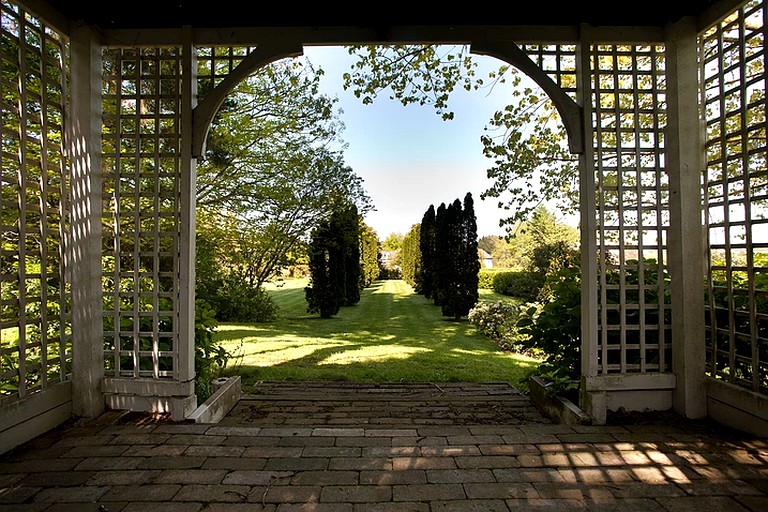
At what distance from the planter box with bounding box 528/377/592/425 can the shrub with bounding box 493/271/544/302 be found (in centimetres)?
854

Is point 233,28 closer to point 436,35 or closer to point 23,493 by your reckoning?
point 436,35

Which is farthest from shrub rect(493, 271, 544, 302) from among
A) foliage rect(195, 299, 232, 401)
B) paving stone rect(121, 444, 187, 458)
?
paving stone rect(121, 444, 187, 458)

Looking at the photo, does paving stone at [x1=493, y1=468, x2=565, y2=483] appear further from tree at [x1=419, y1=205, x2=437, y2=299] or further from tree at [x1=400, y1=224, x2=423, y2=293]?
tree at [x1=400, y1=224, x2=423, y2=293]

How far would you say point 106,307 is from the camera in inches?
137

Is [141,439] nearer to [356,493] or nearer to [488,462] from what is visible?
[356,493]

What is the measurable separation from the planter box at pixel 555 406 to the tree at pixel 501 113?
3.15 m

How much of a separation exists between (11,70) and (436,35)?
17.4 feet

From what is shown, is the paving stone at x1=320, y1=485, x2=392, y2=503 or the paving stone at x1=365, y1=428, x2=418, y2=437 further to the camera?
the paving stone at x1=365, y1=428, x2=418, y2=437

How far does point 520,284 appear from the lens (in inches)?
596

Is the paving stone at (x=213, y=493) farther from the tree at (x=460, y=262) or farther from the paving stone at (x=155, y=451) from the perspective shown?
the tree at (x=460, y=262)

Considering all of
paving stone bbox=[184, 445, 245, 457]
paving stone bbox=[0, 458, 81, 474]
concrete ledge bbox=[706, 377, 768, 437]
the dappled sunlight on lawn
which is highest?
concrete ledge bbox=[706, 377, 768, 437]

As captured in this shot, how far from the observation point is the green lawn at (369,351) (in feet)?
18.3

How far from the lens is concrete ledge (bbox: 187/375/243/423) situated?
321 cm

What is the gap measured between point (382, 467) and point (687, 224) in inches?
106
